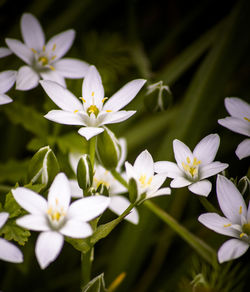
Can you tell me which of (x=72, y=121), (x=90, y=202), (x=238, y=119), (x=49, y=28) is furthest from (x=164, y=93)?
(x=49, y=28)

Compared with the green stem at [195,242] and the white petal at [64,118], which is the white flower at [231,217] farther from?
the white petal at [64,118]

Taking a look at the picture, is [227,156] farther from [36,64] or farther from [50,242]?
[50,242]

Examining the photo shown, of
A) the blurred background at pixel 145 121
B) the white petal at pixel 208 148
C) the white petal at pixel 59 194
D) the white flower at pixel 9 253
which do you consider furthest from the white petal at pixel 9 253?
the white petal at pixel 208 148

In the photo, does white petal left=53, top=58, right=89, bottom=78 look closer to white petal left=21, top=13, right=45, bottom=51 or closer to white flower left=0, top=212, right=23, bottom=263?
white petal left=21, top=13, right=45, bottom=51

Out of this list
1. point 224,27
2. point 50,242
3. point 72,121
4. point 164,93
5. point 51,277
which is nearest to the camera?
point 50,242

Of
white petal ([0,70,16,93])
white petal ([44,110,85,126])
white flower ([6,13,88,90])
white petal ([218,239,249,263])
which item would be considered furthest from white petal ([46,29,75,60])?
white petal ([218,239,249,263])

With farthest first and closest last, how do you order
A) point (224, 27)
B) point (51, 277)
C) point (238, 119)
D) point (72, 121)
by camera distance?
point (224, 27) < point (51, 277) < point (238, 119) < point (72, 121)

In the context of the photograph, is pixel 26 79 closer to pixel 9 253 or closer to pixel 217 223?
pixel 9 253
